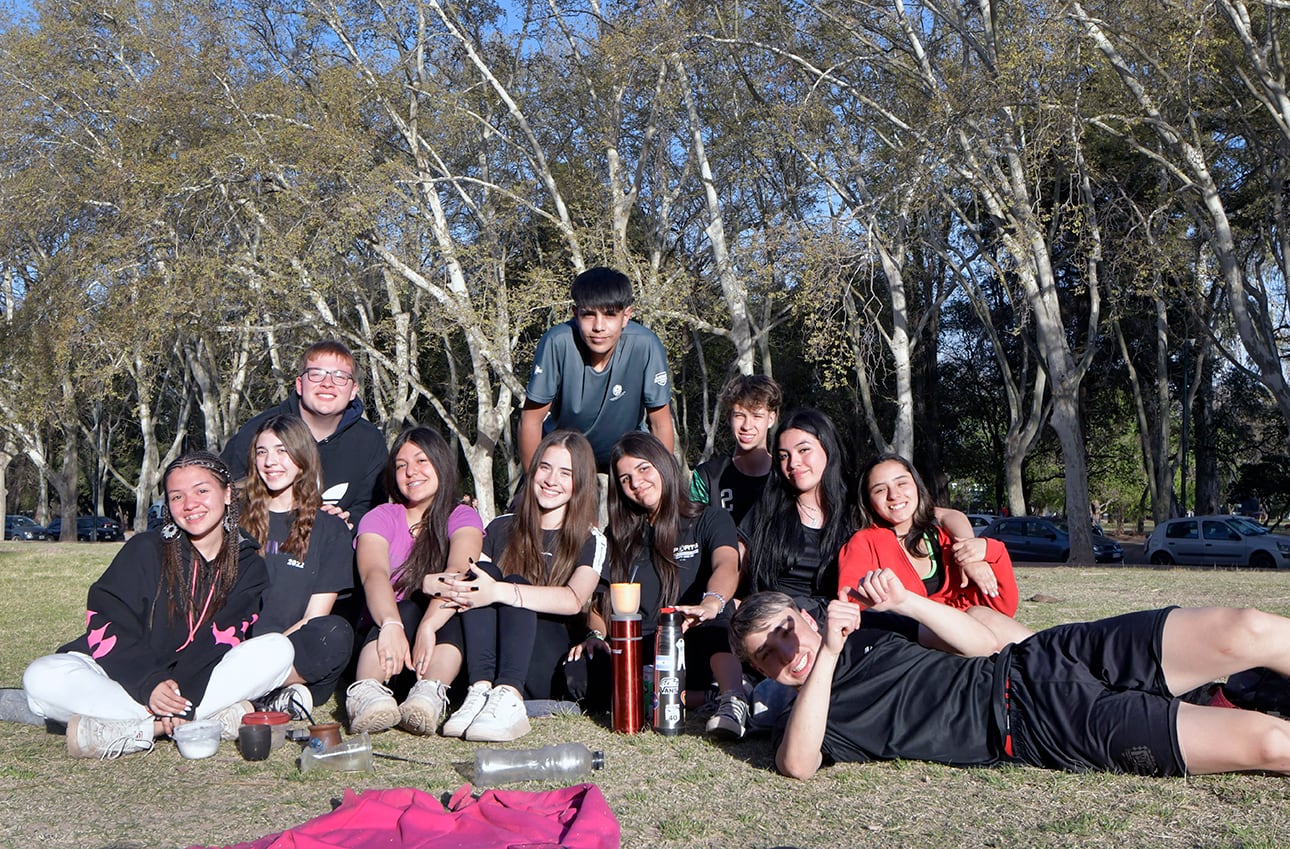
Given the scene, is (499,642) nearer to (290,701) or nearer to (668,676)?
(668,676)

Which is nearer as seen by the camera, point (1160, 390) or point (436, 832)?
point (436, 832)

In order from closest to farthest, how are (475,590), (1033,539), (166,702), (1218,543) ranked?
1. (166,702)
2. (475,590)
3. (1218,543)
4. (1033,539)

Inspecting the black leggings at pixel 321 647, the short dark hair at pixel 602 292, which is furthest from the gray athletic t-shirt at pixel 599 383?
the black leggings at pixel 321 647

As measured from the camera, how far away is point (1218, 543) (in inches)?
1057

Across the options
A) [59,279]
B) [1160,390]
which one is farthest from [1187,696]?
[1160,390]

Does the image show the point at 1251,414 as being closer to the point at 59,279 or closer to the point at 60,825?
the point at 59,279

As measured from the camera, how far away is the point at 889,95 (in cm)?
2161

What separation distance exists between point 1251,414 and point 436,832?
38995 mm

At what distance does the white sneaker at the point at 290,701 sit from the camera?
16.6ft

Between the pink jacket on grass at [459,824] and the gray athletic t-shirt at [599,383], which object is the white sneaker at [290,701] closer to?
the pink jacket on grass at [459,824]

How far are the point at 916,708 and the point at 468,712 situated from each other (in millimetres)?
1850

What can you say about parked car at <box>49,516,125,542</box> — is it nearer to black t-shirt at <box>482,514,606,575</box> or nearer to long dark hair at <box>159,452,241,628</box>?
black t-shirt at <box>482,514,606,575</box>

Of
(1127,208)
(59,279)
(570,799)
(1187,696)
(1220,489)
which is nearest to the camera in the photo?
(570,799)

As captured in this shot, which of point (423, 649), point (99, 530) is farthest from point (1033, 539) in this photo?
point (99, 530)
